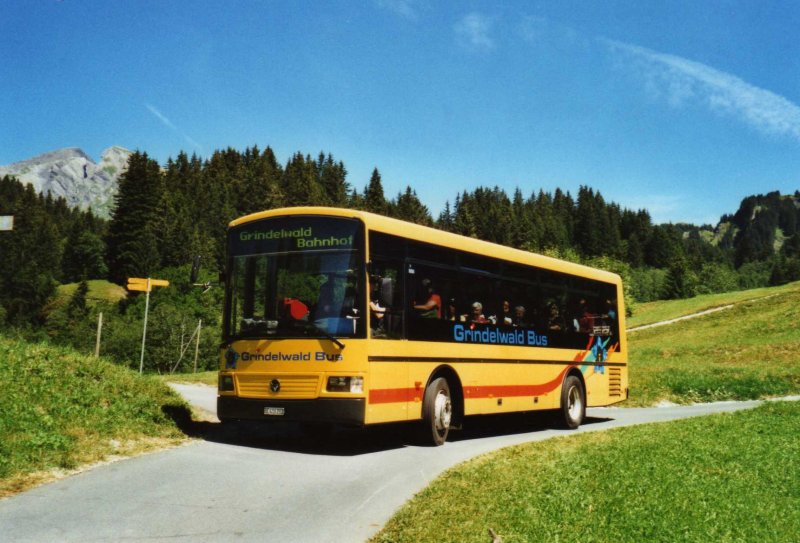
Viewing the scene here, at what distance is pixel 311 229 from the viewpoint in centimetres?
1148

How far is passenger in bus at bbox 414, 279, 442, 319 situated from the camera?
12.2 m

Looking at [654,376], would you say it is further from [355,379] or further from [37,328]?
[37,328]

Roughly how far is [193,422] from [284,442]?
2.09 m

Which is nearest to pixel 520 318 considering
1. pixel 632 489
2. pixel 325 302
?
pixel 325 302

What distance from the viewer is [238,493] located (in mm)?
8234

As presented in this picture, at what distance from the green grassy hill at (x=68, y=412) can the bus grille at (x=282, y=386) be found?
147cm

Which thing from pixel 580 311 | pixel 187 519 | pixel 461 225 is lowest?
pixel 187 519

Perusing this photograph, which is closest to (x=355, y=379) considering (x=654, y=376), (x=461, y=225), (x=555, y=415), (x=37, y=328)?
(x=555, y=415)

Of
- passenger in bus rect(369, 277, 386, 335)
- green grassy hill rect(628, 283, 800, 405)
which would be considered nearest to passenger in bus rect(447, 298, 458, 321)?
passenger in bus rect(369, 277, 386, 335)

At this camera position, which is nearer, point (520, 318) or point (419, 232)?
point (419, 232)

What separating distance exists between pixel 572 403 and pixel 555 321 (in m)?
2.15

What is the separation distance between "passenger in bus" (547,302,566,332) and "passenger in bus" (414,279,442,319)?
4.43 m

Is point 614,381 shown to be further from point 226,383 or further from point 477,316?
point 226,383

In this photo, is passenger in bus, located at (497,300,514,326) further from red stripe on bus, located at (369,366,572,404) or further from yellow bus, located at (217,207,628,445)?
red stripe on bus, located at (369,366,572,404)
